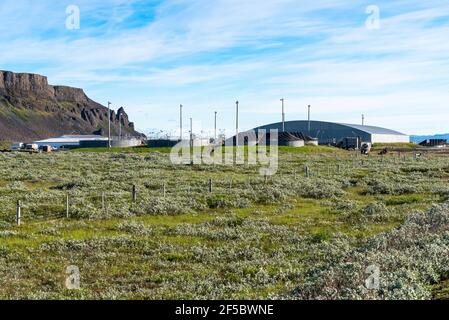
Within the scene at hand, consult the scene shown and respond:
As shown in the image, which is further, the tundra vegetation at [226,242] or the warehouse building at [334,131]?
the warehouse building at [334,131]

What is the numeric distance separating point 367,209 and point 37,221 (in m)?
18.5

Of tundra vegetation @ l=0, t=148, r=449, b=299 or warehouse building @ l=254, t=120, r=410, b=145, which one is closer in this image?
tundra vegetation @ l=0, t=148, r=449, b=299

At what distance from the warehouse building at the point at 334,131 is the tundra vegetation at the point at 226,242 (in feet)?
399

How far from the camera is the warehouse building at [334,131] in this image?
158 metres

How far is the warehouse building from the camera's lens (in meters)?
158

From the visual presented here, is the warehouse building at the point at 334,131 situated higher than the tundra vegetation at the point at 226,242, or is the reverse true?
the warehouse building at the point at 334,131

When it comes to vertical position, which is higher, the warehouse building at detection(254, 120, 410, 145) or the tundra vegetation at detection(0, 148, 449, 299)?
the warehouse building at detection(254, 120, 410, 145)

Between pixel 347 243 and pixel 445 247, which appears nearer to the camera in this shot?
pixel 445 247

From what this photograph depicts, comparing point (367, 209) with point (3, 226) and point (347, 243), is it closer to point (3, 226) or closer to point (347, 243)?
point (347, 243)

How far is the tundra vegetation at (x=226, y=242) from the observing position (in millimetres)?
13258

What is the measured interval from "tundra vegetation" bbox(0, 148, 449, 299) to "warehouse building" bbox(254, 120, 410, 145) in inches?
4787

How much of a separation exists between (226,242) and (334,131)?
150 metres
